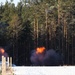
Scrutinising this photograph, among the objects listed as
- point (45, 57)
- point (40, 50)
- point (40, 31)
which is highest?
point (40, 31)

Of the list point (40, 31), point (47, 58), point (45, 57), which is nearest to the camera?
point (47, 58)

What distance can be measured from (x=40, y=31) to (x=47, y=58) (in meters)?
4.57

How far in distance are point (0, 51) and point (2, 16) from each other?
9.15 metres

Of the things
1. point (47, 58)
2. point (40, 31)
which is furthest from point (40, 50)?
point (40, 31)

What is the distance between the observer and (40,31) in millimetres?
52219

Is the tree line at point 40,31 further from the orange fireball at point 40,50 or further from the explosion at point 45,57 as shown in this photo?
the explosion at point 45,57

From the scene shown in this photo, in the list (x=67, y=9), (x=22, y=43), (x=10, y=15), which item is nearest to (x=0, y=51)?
(x=22, y=43)

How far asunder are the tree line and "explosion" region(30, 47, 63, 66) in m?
0.83

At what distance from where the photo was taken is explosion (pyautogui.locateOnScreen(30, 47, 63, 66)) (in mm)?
49719

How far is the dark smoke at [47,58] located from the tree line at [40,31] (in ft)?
2.90

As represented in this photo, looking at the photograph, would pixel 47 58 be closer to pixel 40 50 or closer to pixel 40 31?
pixel 40 50

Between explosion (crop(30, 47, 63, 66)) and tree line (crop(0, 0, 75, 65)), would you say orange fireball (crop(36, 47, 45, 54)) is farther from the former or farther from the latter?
tree line (crop(0, 0, 75, 65))

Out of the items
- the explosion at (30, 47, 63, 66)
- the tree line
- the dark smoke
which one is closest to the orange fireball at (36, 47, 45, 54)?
the explosion at (30, 47, 63, 66)

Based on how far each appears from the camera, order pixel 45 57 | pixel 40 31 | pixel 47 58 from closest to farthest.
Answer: pixel 47 58
pixel 45 57
pixel 40 31
